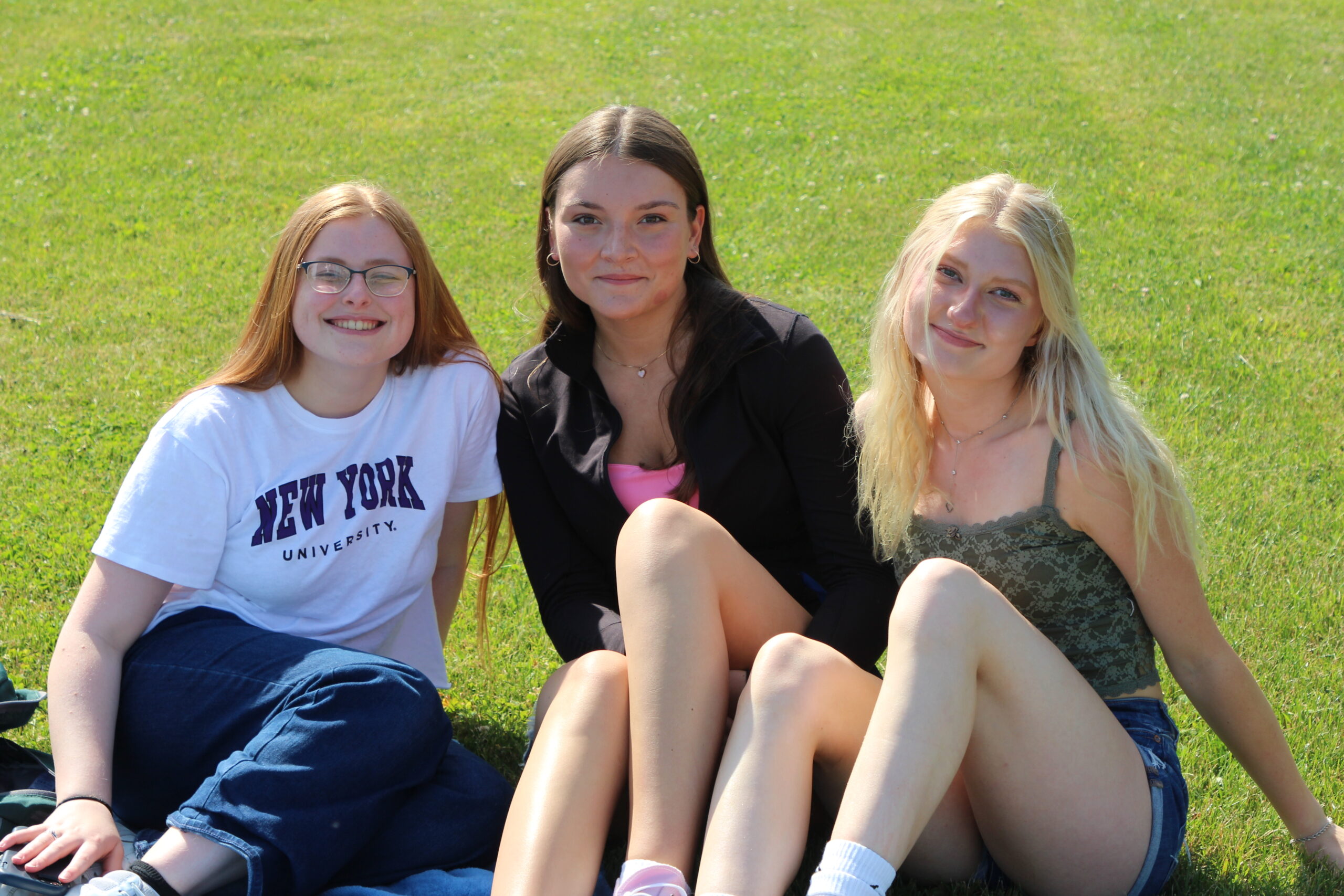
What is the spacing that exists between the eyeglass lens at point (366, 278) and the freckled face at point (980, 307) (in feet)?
4.48

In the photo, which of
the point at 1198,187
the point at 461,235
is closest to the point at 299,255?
the point at 461,235

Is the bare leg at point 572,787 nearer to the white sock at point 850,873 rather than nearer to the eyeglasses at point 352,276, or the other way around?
the white sock at point 850,873

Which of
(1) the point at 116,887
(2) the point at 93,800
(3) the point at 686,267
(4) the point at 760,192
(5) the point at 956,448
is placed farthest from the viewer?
(4) the point at 760,192

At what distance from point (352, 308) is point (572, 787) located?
1359 millimetres

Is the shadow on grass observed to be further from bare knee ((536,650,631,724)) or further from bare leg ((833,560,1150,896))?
bare leg ((833,560,1150,896))

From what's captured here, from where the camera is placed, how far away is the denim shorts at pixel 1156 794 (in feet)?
8.39

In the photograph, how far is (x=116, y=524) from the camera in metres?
2.84

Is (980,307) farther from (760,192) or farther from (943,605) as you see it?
(760,192)

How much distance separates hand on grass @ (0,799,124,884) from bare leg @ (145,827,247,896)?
0.09m

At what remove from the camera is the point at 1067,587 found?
276cm

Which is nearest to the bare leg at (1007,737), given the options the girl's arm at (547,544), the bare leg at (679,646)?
the bare leg at (679,646)

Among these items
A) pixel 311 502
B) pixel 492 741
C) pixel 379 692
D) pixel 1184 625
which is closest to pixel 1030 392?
pixel 1184 625

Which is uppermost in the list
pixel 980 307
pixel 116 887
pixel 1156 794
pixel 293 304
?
pixel 293 304

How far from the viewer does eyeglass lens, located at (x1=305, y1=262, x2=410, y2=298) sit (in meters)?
3.09
